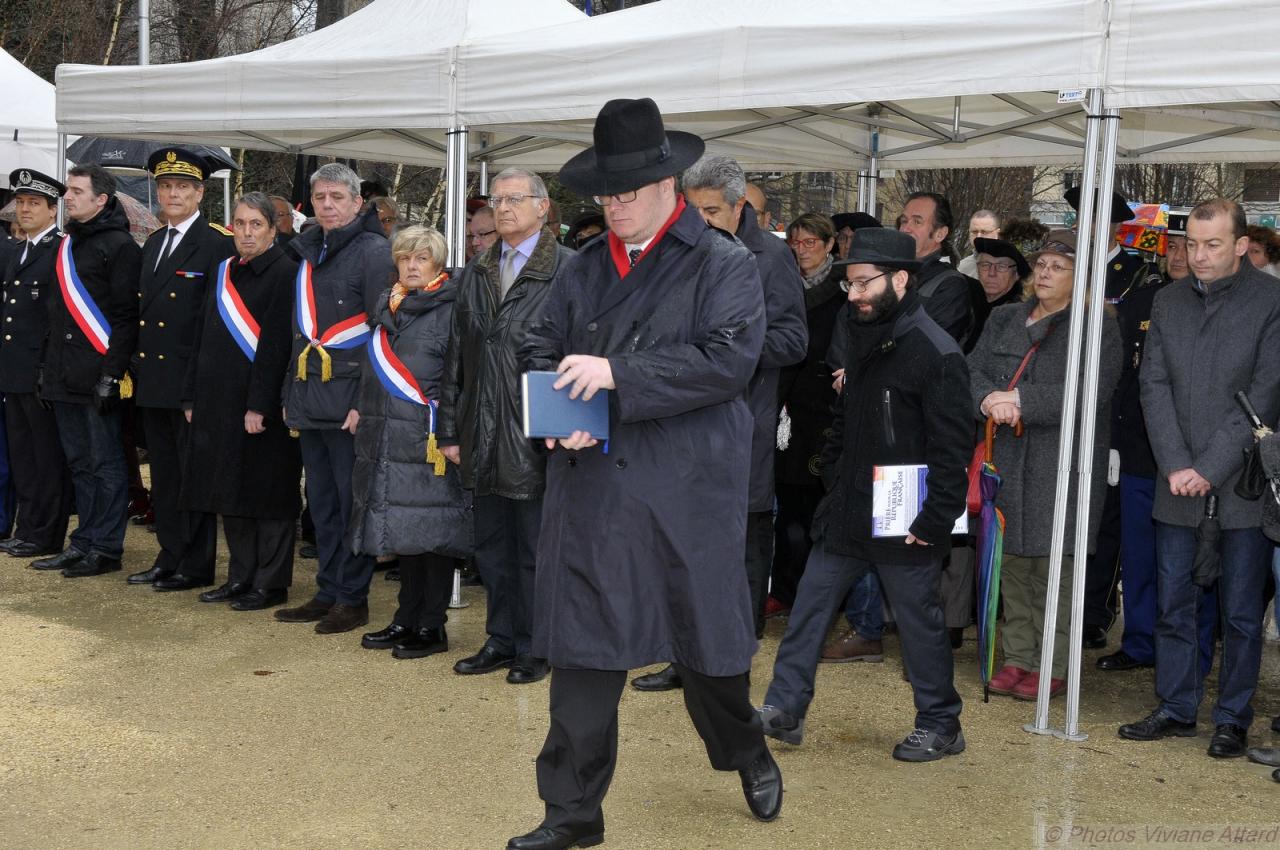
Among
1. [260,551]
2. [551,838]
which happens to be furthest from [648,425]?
[260,551]

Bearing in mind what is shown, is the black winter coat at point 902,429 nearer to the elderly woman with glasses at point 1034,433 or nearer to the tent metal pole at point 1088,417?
the tent metal pole at point 1088,417

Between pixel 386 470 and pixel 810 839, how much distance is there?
262cm

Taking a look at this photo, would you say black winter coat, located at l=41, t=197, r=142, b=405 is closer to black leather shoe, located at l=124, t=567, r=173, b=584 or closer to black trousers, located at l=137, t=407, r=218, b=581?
black trousers, located at l=137, t=407, r=218, b=581

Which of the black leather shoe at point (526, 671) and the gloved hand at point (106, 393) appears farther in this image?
the gloved hand at point (106, 393)

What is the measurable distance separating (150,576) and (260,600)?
91 centimetres

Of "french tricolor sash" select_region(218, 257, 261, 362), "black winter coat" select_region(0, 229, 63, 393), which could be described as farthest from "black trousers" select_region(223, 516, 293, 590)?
"black winter coat" select_region(0, 229, 63, 393)

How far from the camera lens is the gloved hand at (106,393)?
24.2 feet

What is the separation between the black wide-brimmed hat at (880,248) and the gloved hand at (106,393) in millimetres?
4262

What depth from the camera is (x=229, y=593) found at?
7.09m

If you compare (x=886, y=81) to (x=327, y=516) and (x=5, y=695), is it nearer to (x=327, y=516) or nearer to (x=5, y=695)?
(x=327, y=516)

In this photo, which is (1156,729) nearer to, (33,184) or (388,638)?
(388,638)

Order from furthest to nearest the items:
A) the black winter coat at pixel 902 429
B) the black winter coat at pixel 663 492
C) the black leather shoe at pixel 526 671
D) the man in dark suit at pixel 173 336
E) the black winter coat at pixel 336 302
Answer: the man in dark suit at pixel 173 336 → the black winter coat at pixel 336 302 → the black leather shoe at pixel 526 671 → the black winter coat at pixel 902 429 → the black winter coat at pixel 663 492

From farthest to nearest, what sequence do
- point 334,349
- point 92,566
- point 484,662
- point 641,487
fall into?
point 92,566 < point 334,349 < point 484,662 < point 641,487

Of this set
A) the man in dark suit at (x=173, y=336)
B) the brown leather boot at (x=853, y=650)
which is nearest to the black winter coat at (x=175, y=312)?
the man in dark suit at (x=173, y=336)
